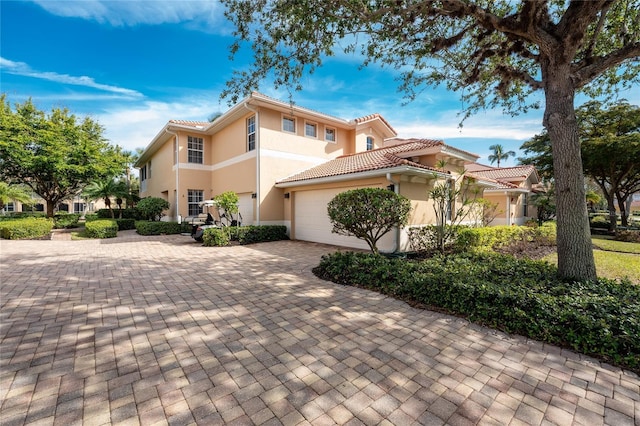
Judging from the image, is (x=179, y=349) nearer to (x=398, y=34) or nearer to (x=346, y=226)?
(x=346, y=226)

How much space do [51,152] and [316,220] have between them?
16.6m

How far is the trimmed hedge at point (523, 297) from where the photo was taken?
3.26 meters

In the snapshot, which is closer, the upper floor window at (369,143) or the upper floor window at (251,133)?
the upper floor window at (251,133)

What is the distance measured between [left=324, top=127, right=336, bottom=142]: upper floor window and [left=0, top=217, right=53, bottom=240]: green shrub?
1578 cm

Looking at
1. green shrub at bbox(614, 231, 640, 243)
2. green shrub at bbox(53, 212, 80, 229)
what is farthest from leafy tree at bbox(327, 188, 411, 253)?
green shrub at bbox(53, 212, 80, 229)

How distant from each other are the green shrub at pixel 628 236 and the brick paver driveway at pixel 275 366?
18494mm

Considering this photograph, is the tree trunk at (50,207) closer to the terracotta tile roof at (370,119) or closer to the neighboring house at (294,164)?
the neighboring house at (294,164)

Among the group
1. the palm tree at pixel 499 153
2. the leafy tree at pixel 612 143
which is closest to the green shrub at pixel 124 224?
the leafy tree at pixel 612 143

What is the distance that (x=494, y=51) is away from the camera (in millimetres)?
6863

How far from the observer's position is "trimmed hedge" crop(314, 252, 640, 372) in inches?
128

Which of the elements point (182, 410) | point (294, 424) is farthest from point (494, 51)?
point (182, 410)

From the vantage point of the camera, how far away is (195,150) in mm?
17516

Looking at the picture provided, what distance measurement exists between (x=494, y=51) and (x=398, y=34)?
2.62 m

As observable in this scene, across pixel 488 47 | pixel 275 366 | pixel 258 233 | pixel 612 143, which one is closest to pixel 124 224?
pixel 258 233
